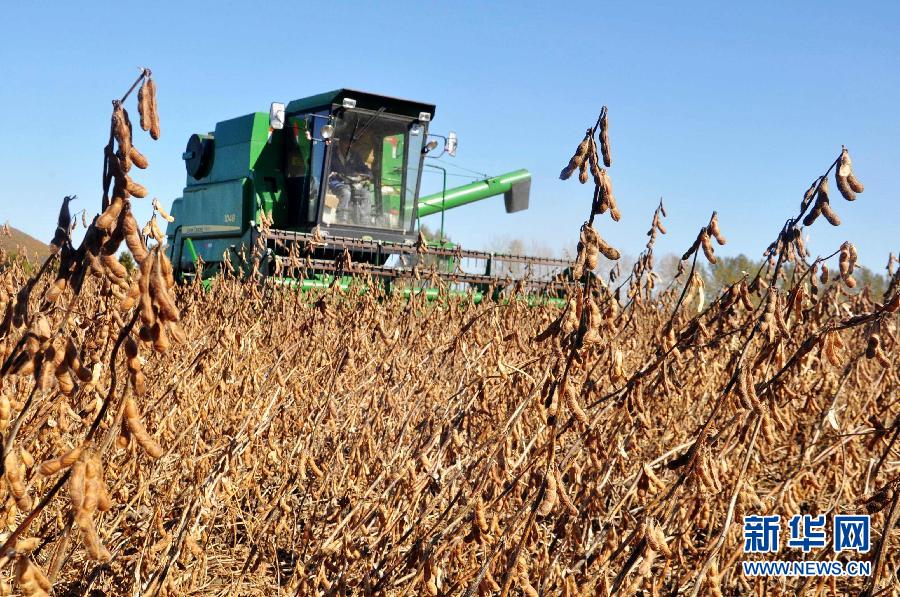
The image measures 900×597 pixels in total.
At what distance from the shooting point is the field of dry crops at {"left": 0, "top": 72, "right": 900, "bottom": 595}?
1.33 meters

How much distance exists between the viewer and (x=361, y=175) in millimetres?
12367

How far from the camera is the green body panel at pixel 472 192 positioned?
49.7ft

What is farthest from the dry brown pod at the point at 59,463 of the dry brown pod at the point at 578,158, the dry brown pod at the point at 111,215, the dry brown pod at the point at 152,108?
the dry brown pod at the point at 578,158

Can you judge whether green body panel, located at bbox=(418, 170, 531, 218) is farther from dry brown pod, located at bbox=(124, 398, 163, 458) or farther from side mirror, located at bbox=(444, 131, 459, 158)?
dry brown pod, located at bbox=(124, 398, 163, 458)

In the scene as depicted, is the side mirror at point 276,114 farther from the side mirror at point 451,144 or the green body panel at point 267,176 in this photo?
the side mirror at point 451,144

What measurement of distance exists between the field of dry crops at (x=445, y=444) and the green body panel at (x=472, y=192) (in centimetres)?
1069

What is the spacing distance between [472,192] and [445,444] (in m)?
14.9

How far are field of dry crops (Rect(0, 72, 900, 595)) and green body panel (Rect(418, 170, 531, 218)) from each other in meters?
10.7

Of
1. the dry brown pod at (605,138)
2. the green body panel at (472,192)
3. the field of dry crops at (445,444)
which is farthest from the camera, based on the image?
the green body panel at (472,192)

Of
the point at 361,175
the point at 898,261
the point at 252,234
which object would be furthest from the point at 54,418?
the point at 361,175

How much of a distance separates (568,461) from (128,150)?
133 centimetres

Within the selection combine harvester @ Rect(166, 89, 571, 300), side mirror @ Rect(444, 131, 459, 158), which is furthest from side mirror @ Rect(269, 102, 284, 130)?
side mirror @ Rect(444, 131, 459, 158)

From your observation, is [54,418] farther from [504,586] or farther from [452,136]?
[452,136]

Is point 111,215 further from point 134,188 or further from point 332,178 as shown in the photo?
point 332,178
